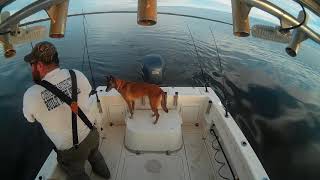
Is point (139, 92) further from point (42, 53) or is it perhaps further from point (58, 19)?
point (58, 19)

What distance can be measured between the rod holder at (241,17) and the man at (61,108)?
1.79 metres

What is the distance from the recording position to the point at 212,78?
11039 millimetres

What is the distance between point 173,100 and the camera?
15.9 feet

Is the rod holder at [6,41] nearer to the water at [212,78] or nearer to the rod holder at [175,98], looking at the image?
the rod holder at [175,98]

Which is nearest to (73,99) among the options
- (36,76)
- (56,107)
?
(56,107)

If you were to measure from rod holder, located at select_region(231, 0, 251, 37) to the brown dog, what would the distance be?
2.77 metres

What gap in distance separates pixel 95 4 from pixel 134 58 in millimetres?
9092

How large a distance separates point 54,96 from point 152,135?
6.33 feet

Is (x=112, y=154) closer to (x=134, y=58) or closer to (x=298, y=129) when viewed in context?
(x=298, y=129)

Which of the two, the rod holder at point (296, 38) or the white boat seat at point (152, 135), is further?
the white boat seat at point (152, 135)

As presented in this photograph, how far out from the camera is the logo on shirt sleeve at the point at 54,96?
2689 mm

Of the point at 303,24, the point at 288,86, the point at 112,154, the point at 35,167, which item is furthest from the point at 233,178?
the point at 288,86

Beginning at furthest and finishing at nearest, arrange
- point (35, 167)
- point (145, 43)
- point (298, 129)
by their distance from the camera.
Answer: point (145, 43) < point (298, 129) < point (35, 167)

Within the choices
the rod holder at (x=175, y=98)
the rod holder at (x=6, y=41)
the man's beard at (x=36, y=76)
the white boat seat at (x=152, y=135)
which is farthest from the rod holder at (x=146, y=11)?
the rod holder at (x=175, y=98)
